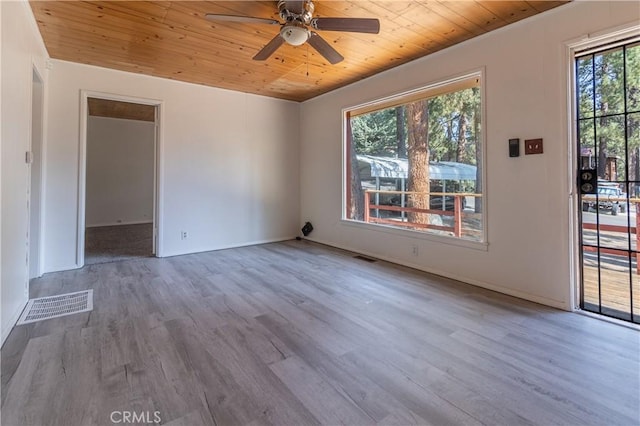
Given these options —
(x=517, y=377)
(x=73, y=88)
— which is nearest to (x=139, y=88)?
(x=73, y=88)

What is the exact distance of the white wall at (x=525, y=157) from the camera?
2.57m

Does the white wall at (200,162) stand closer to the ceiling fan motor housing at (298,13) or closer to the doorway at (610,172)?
the ceiling fan motor housing at (298,13)

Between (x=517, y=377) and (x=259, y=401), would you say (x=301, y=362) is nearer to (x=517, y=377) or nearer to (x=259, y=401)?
(x=259, y=401)

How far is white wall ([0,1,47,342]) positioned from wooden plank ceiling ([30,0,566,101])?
0.39 metres

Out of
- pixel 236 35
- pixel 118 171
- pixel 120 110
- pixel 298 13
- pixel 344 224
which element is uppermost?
pixel 120 110

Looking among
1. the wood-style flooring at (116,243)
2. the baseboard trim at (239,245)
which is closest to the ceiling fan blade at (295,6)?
the baseboard trim at (239,245)

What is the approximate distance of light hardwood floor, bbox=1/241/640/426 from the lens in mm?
1466

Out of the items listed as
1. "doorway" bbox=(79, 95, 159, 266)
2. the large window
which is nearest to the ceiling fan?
the large window

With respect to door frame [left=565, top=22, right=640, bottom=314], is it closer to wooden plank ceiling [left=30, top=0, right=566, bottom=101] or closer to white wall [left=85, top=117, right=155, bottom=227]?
wooden plank ceiling [left=30, top=0, right=566, bottom=101]

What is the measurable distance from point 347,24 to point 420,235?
96.1 inches

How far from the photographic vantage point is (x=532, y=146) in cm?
276

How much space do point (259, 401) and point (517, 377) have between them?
4.59 feet

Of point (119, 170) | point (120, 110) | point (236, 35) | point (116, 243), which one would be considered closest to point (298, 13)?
point (236, 35)

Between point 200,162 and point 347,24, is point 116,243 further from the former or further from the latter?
point 347,24
